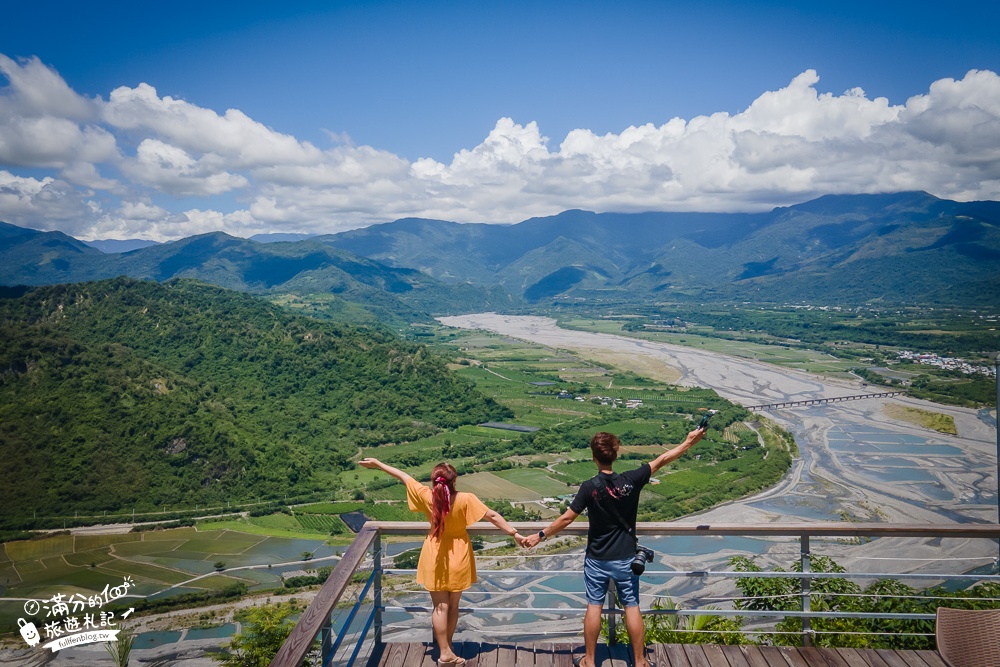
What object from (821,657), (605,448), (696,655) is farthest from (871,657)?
(605,448)

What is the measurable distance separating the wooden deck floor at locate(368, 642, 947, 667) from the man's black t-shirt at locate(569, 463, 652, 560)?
2.63ft

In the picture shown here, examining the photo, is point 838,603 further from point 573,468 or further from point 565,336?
point 565,336

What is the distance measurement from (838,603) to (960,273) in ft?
619

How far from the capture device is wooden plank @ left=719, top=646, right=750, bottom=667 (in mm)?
4469

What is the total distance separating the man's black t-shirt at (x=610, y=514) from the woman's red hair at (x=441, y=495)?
2.72 feet

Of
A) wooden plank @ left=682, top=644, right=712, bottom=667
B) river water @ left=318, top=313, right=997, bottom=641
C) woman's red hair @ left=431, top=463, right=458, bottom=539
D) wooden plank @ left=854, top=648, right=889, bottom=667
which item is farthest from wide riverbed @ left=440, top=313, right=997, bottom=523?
woman's red hair @ left=431, top=463, right=458, bottom=539

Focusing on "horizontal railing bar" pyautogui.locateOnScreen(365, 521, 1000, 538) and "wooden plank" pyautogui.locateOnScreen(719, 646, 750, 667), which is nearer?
"wooden plank" pyautogui.locateOnScreen(719, 646, 750, 667)

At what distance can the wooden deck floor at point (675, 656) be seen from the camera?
14.7ft

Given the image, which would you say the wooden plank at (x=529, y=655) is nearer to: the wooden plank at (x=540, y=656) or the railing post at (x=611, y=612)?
the wooden plank at (x=540, y=656)

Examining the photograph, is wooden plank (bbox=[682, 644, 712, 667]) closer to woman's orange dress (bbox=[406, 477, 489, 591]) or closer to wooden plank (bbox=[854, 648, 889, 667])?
wooden plank (bbox=[854, 648, 889, 667])

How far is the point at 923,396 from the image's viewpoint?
64.2m

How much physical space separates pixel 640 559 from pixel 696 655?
2.90 feet

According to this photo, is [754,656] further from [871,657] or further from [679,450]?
[679,450]

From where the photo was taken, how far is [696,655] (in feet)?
15.0
